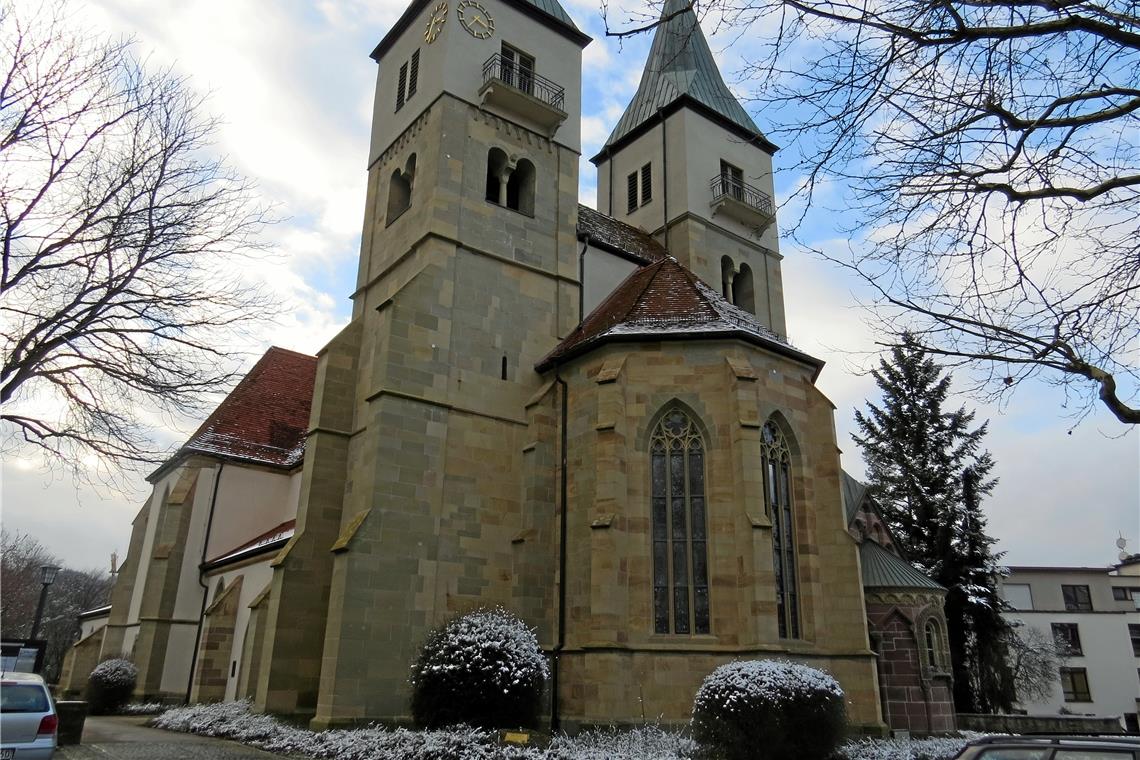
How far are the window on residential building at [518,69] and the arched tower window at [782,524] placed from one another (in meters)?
11.7

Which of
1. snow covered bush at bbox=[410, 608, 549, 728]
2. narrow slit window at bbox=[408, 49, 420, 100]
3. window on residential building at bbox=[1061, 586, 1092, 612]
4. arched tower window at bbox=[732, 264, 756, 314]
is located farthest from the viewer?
window on residential building at bbox=[1061, 586, 1092, 612]

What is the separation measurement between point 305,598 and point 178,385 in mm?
6034

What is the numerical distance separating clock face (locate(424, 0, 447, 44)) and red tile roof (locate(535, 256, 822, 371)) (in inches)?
343

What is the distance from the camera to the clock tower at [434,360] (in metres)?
15.7

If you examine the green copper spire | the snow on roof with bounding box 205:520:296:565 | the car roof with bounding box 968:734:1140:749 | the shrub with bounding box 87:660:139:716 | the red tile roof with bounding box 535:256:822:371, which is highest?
the green copper spire

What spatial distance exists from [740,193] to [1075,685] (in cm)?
4232

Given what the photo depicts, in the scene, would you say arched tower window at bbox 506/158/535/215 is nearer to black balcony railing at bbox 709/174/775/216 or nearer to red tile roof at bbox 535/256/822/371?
red tile roof at bbox 535/256/822/371

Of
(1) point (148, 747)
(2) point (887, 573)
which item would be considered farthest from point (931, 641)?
(1) point (148, 747)

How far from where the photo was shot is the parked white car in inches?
363

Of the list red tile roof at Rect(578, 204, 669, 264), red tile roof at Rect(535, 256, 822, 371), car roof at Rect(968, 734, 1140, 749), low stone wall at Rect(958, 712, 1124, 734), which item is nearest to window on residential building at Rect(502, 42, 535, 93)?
red tile roof at Rect(578, 204, 669, 264)

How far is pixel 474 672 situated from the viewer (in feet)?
44.2

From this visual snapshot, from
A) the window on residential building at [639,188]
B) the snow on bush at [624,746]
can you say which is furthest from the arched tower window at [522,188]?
the snow on bush at [624,746]

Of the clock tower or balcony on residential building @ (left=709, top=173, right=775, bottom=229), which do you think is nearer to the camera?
the clock tower

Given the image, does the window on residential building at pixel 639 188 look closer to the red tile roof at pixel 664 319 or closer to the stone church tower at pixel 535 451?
the stone church tower at pixel 535 451
